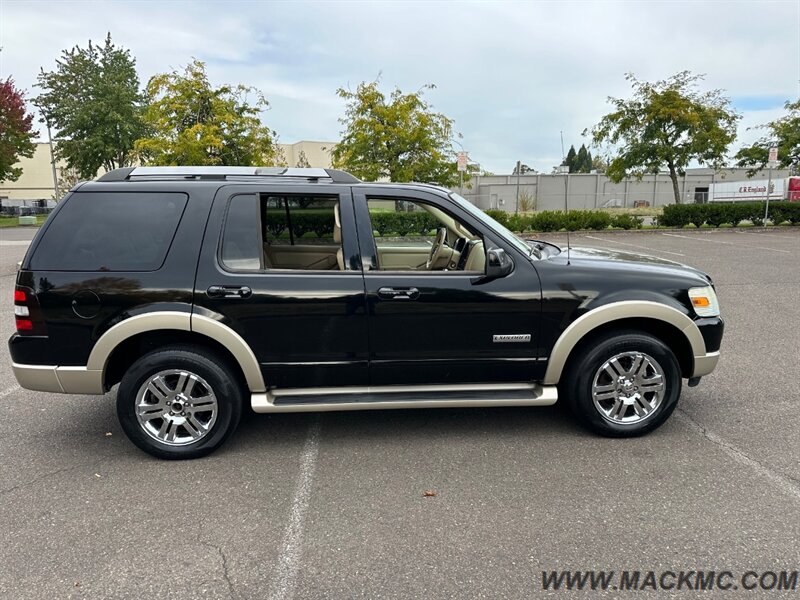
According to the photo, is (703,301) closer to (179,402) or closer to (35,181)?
(179,402)

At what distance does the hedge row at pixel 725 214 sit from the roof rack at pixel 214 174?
Answer: 21295mm

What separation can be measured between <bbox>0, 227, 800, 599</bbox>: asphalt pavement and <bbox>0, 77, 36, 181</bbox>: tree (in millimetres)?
34624

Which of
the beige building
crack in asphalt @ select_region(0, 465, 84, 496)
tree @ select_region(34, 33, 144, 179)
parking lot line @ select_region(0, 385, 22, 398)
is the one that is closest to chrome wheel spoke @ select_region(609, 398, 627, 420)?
crack in asphalt @ select_region(0, 465, 84, 496)

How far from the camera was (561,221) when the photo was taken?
67.6 ft

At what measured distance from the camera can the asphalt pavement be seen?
2.56 meters

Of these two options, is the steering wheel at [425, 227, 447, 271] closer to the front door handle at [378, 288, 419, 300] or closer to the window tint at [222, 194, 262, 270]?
the front door handle at [378, 288, 419, 300]

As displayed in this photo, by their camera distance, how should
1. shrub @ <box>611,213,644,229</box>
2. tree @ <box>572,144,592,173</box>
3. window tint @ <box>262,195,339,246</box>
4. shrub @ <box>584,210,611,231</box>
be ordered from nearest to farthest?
window tint @ <box>262,195,339,246</box>
shrub @ <box>584,210,611,231</box>
shrub @ <box>611,213,644,229</box>
tree @ <box>572,144,592,173</box>

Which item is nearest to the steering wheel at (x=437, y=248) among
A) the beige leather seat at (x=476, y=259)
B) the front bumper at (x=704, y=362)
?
the beige leather seat at (x=476, y=259)

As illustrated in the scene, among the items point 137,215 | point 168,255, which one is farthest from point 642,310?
point 137,215

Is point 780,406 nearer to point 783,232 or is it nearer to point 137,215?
point 137,215

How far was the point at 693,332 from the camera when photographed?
3.84 m

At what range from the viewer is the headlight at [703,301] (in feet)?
12.7

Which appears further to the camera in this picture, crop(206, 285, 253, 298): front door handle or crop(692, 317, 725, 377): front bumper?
crop(692, 317, 725, 377): front bumper

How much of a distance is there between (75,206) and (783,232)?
77.1ft
